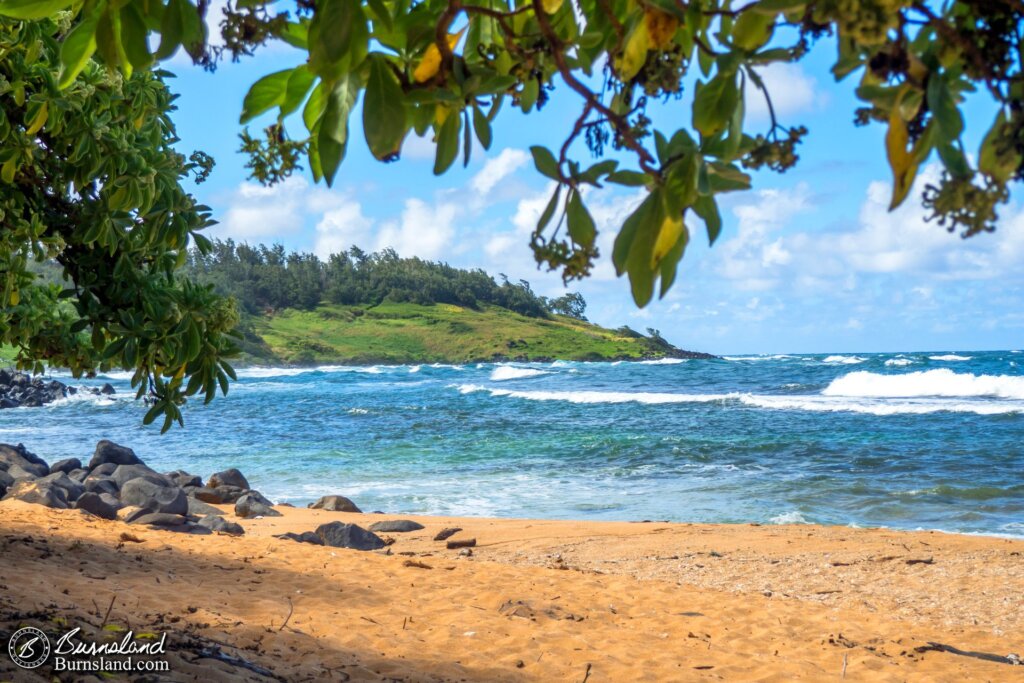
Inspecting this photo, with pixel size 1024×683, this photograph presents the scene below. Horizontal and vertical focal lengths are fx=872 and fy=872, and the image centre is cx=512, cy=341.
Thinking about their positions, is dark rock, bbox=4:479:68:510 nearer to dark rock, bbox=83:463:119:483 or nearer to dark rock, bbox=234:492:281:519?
dark rock, bbox=234:492:281:519

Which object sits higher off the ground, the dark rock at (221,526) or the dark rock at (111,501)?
the dark rock at (111,501)

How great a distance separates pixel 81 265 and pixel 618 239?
3501mm

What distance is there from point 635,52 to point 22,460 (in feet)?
43.6

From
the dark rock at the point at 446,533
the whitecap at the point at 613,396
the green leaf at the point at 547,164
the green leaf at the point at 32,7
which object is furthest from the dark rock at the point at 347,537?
the whitecap at the point at 613,396

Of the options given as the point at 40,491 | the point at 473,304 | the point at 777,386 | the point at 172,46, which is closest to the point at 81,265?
the point at 172,46

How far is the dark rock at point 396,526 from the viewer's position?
32.1 feet

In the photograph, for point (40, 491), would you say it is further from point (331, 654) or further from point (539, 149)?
point (539, 149)

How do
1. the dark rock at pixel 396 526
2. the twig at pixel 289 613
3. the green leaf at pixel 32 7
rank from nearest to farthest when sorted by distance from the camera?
the green leaf at pixel 32 7, the twig at pixel 289 613, the dark rock at pixel 396 526

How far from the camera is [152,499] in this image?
372 inches

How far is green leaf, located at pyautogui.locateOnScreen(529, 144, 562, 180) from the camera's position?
1.11 metres

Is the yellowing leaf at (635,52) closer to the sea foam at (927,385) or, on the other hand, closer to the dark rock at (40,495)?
the dark rock at (40,495)

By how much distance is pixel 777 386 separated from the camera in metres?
35.2

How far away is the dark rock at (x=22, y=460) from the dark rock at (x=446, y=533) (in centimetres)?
588

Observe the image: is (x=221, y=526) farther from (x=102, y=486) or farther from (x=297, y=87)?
(x=297, y=87)
